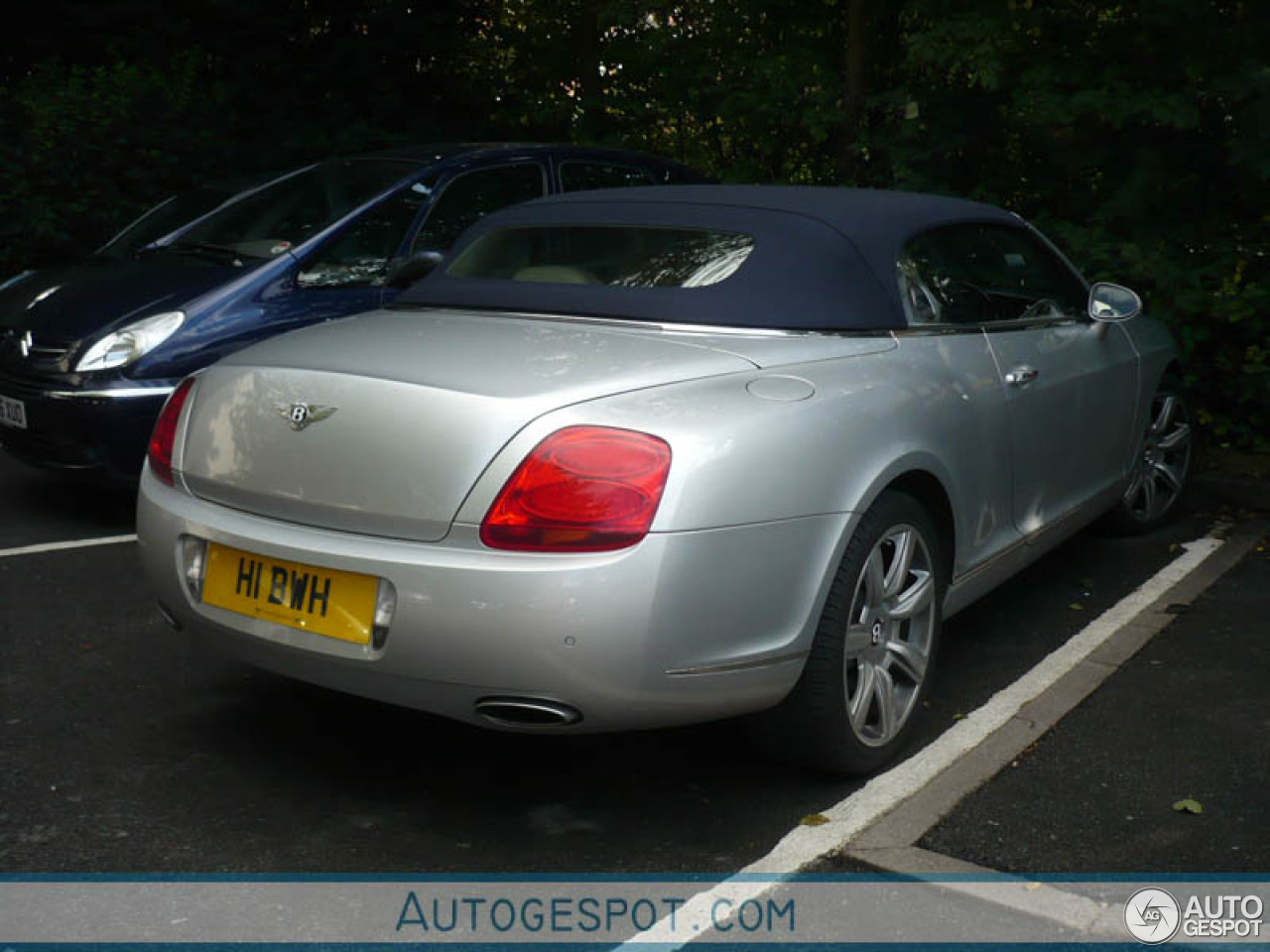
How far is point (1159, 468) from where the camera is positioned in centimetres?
597

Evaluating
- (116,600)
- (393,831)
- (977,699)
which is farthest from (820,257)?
(116,600)

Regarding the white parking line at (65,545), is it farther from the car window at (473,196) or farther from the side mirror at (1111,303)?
the side mirror at (1111,303)

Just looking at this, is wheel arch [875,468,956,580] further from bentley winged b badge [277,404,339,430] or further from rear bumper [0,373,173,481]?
rear bumper [0,373,173,481]

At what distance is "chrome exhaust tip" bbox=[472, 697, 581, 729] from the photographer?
9.84 ft

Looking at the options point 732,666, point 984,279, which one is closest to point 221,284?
point 984,279

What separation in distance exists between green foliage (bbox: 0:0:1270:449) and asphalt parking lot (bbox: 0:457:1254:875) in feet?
10.8

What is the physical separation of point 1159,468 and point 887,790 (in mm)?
3024

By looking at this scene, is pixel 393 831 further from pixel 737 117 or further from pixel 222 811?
pixel 737 117

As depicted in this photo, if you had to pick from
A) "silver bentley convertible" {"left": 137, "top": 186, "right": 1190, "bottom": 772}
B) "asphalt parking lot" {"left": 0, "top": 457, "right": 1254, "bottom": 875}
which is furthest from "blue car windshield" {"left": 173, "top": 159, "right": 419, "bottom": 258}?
"silver bentley convertible" {"left": 137, "top": 186, "right": 1190, "bottom": 772}

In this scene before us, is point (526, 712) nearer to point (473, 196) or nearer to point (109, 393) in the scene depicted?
point (109, 393)

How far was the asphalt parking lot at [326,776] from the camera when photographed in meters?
3.20

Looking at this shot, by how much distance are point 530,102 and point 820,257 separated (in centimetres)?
985

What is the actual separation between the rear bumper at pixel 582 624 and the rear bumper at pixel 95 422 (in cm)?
278

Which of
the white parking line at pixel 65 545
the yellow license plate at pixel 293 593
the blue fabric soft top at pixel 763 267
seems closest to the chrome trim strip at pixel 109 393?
the white parking line at pixel 65 545
